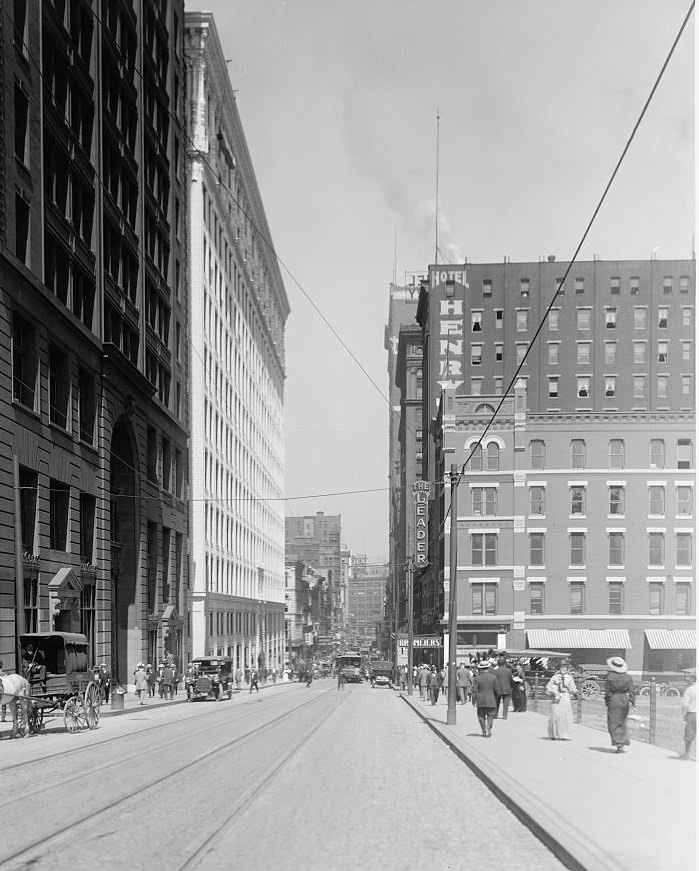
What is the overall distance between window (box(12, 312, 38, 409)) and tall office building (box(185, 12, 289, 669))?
71.3 feet

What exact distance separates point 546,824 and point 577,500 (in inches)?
2685

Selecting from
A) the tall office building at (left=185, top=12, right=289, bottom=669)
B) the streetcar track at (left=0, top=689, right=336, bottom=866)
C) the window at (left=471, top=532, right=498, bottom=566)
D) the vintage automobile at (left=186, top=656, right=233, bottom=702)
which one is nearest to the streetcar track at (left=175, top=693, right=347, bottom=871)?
the streetcar track at (left=0, top=689, right=336, bottom=866)

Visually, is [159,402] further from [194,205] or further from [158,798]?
[158,798]

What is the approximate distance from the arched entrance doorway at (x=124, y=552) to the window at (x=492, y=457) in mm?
31004

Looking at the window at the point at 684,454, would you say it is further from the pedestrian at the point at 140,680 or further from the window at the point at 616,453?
the pedestrian at the point at 140,680

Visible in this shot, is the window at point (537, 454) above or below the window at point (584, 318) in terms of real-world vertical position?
below

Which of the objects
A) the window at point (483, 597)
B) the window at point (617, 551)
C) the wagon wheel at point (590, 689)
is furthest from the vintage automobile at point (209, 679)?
the window at point (617, 551)

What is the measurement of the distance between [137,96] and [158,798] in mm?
49059

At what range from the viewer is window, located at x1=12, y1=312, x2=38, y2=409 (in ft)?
132

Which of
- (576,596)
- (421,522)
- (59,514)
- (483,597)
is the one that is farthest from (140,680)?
(421,522)

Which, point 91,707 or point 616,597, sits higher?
point 616,597

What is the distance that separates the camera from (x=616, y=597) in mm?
77812

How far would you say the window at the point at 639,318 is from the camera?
9362cm

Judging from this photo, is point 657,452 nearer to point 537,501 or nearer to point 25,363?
point 537,501
